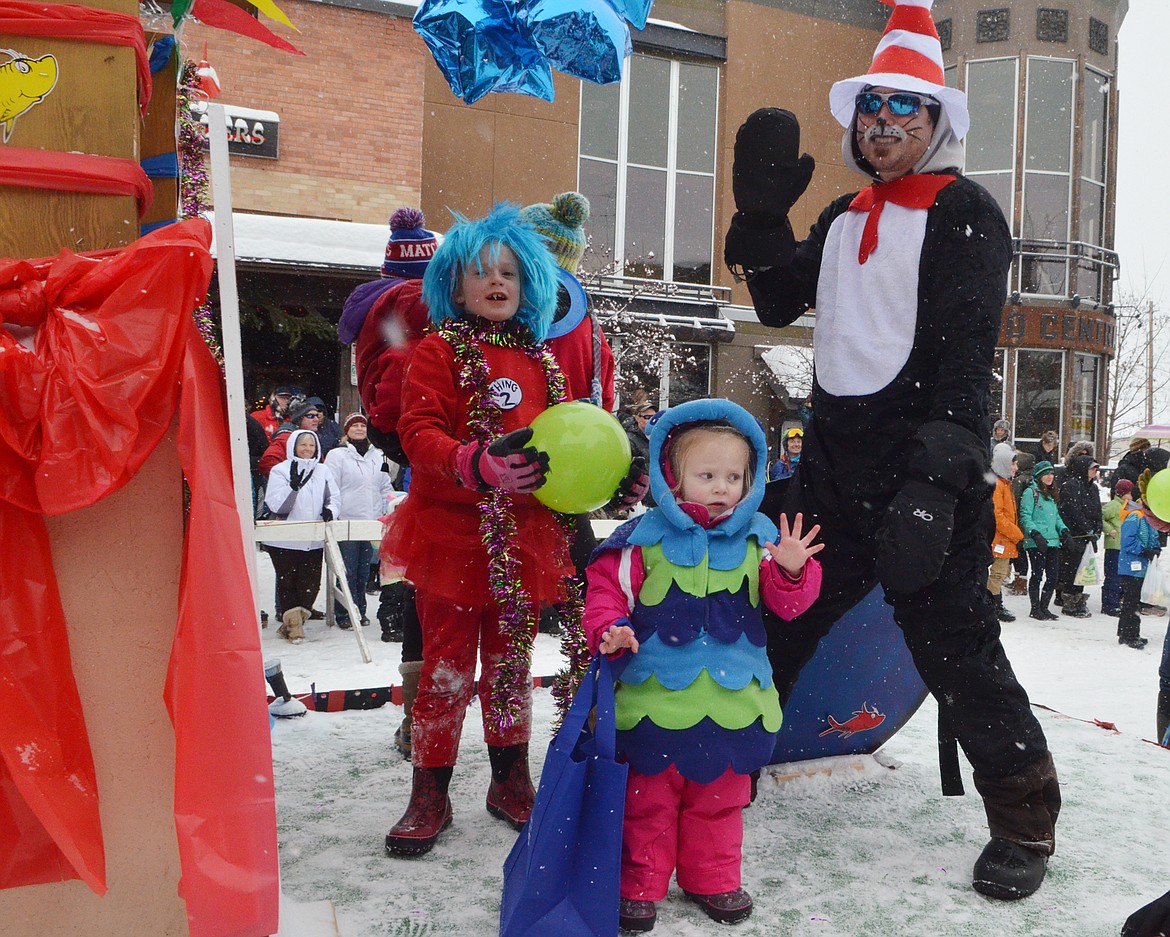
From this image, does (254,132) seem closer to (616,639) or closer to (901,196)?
(901,196)

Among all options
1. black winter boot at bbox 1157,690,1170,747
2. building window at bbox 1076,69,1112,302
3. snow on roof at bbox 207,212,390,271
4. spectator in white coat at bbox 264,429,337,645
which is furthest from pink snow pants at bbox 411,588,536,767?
building window at bbox 1076,69,1112,302

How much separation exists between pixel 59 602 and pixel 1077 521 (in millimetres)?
9406

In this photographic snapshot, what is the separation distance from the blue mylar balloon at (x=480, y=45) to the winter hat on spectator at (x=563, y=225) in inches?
22.0

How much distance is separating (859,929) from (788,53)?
63.4ft

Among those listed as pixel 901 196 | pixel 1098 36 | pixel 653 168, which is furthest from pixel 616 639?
pixel 1098 36

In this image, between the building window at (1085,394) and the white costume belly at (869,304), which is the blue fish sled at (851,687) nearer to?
the white costume belly at (869,304)

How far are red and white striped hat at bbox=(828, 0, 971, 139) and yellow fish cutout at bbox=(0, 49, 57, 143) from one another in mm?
1901

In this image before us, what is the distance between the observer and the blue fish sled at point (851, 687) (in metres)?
3.11

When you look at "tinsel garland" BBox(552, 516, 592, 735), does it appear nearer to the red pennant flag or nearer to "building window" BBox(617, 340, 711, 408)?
the red pennant flag

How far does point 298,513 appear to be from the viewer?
23.6ft

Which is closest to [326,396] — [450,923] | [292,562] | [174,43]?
[292,562]

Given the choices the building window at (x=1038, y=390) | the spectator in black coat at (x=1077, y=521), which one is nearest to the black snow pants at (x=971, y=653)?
the spectator in black coat at (x=1077, y=521)

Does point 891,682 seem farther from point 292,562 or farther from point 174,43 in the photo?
point 292,562

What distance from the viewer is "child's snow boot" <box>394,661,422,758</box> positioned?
3.51 metres
